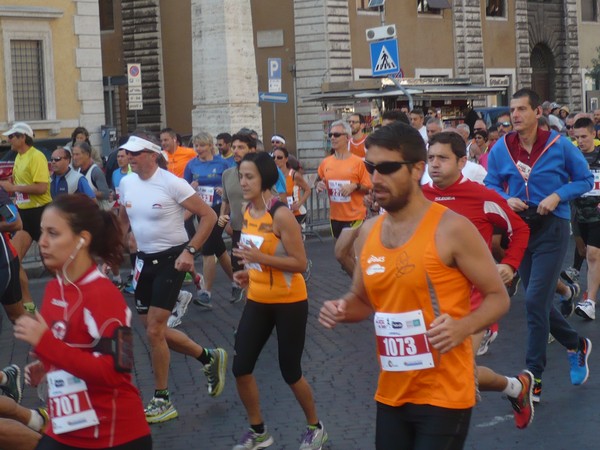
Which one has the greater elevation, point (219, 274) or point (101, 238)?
point (101, 238)

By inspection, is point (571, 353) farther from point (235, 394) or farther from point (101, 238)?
point (101, 238)

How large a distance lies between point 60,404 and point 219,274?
11.5m

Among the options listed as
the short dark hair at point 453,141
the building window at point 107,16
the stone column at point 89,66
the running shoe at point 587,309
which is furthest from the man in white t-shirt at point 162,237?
the building window at point 107,16

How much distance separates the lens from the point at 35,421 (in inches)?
263

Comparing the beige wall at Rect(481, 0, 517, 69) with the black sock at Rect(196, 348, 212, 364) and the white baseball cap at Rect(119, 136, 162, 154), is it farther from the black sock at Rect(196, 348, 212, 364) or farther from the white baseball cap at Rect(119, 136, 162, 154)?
the black sock at Rect(196, 348, 212, 364)

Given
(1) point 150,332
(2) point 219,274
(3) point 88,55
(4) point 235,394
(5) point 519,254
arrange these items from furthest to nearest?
A: (3) point 88,55 → (2) point 219,274 → (4) point 235,394 → (1) point 150,332 → (5) point 519,254

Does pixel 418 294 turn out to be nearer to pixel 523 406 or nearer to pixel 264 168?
pixel 523 406

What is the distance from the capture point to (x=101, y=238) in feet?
15.7

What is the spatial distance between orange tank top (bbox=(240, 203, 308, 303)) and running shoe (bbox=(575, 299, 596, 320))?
4.66 meters

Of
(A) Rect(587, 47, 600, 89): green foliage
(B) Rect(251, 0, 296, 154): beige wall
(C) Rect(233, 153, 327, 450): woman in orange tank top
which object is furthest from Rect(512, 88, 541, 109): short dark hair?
(A) Rect(587, 47, 600, 89): green foliage

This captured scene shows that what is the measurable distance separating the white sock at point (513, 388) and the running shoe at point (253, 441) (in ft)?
4.59

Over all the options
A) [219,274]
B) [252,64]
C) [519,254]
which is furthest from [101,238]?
[252,64]

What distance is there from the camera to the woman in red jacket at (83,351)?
14.7 ft

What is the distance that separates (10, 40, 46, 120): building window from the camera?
27.8m
